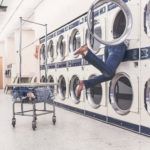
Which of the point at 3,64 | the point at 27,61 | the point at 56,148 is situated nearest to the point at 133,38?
the point at 56,148

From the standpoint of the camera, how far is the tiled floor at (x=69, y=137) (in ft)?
9.89

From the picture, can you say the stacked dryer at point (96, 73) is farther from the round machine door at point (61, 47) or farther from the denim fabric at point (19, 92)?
the round machine door at point (61, 47)

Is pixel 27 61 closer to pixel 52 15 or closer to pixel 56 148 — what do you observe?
pixel 52 15

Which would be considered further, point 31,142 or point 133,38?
point 133,38

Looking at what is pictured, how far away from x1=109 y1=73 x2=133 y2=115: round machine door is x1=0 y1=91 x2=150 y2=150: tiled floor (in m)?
0.32

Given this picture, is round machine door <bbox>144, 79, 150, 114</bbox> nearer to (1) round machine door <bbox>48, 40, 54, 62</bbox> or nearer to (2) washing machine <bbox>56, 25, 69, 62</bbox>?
(2) washing machine <bbox>56, 25, 69, 62</bbox>

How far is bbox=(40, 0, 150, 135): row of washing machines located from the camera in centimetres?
340

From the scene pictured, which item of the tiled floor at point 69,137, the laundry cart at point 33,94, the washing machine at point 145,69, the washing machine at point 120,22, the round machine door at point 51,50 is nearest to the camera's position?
the tiled floor at point 69,137

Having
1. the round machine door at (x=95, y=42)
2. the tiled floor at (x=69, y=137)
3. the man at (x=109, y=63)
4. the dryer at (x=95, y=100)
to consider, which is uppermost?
the round machine door at (x=95, y=42)

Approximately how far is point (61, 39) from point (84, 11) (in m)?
1.67

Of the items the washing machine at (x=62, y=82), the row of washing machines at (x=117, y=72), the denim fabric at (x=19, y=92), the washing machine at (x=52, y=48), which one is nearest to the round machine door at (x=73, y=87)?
the row of washing machines at (x=117, y=72)

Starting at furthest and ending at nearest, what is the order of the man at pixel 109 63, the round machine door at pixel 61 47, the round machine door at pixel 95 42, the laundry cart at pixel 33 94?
the round machine door at pixel 61 47 < the round machine door at pixel 95 42 < the laundry cart at pixel 33 94 < the man at pixel 109 63

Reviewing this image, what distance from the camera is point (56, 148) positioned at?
2.95 m

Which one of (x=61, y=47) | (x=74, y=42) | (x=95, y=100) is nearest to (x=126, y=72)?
(x=95, y=100)
